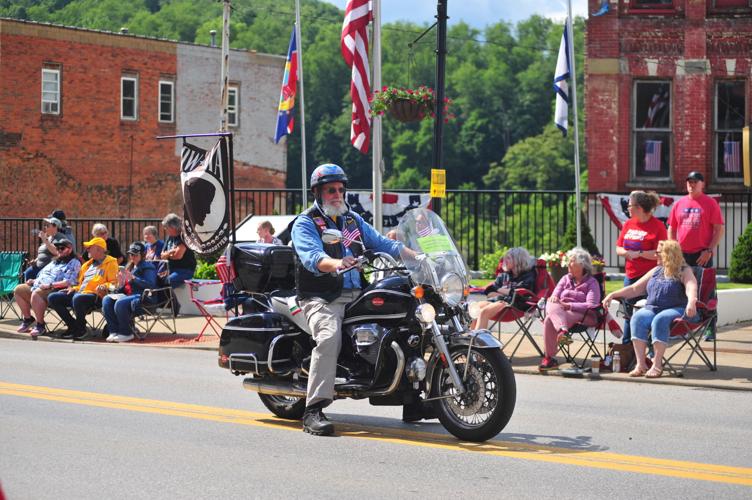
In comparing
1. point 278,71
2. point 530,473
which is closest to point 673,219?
point 530,473

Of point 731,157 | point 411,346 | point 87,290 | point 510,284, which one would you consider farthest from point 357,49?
point 731,157

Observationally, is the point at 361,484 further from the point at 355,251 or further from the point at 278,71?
the point at 278,71

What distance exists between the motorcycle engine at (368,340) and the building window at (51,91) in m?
36.8

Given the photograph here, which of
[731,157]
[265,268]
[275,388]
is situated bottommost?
[275,388]

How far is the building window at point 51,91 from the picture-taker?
4347 cm

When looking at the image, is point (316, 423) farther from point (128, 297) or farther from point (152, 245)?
point (152, 245)

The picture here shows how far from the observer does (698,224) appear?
46.6ft

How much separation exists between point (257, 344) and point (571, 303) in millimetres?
4837

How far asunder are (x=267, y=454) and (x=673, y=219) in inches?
305

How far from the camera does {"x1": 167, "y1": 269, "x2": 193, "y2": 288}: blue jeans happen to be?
18.0 meters

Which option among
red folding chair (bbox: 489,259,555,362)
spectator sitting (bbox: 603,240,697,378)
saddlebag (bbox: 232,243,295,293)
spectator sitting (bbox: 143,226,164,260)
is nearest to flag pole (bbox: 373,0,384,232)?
spectator sitting (bbox: 143,226,164,260)

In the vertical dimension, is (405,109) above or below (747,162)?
above

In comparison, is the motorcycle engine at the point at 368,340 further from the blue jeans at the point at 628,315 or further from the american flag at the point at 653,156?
the american flag at the point at 653,156

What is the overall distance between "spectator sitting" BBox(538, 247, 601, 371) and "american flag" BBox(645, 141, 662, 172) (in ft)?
39.9
